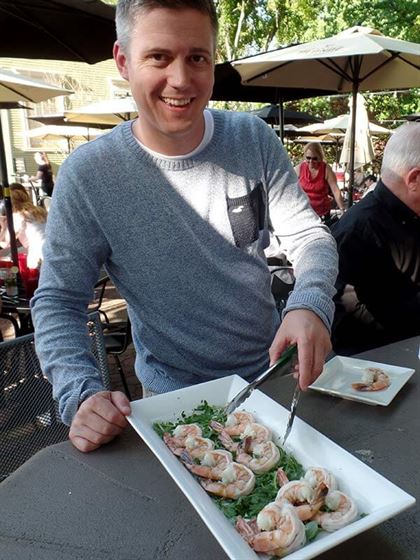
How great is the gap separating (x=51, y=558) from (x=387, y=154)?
234 cm

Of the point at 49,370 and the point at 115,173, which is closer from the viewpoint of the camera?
the point at 49,370

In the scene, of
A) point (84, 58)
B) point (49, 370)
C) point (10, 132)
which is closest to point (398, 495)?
point (49, 370)

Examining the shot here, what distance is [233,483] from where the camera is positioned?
3.05ft

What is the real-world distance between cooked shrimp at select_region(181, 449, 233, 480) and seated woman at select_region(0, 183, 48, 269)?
135 inches

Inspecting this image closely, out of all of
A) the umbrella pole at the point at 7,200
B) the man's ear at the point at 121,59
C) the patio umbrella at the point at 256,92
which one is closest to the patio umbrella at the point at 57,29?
the umbrella pole at the point at 7,200

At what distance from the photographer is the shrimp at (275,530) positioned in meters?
0.76

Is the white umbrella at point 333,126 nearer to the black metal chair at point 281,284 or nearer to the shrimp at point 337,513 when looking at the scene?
the black metal chair at point 281,284

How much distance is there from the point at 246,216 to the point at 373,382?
0.58 m

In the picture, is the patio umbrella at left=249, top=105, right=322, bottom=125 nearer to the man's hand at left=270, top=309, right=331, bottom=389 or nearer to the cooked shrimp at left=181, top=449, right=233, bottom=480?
the man's hand at left=270, top=309, right=331, bottom=389

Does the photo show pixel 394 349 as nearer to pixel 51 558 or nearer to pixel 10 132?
pixel 51 558

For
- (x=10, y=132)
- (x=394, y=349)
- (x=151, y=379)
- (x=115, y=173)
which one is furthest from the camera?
(x=10, y=132)

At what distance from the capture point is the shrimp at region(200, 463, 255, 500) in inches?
35.8

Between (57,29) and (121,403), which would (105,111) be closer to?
(57,29)

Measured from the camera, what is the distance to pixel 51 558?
80 cm
